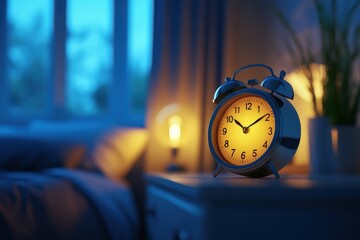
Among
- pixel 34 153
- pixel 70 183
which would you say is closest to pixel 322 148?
pixel 70 183

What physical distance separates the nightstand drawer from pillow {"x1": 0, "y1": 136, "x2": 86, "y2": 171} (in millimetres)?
841

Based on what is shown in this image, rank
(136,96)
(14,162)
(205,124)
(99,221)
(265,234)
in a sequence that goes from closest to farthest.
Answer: (265,234) < (99,221) < (14,162) < (205,124) < (136,96)

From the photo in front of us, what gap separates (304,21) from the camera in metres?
2.76

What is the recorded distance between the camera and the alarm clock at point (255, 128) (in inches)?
48.5

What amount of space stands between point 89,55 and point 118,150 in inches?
37.2

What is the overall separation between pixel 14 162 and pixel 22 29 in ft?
4.83

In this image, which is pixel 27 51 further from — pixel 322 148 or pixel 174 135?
pixel 322 148

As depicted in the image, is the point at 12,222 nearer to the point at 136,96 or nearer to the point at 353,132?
the point at 353,132

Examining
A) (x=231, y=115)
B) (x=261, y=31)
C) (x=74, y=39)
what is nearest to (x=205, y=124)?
(x=261, y=31)

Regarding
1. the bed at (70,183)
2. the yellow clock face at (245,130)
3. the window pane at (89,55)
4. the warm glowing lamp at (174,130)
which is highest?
the window pane at (89,55)

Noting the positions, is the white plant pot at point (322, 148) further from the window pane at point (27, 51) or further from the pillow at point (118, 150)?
the window pane at point (27, 51)

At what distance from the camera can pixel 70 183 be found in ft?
7.23

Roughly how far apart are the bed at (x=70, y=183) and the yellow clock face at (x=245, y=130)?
2.82ft

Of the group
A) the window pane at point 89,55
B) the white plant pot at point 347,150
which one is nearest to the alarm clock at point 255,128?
the white plant pot at point 347,150
